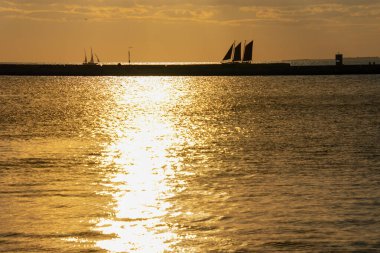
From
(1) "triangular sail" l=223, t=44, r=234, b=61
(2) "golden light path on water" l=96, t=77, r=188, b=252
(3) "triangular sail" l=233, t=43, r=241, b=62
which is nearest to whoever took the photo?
(2) "golden light path on water" l=96, t=77, r=188, b=252

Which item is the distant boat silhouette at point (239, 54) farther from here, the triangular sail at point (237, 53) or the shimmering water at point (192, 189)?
the shimmering water at point (192, 189)

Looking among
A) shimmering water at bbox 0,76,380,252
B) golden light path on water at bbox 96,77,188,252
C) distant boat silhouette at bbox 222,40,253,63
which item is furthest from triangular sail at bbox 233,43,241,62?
golden light path on water at bbox 96,77,188,252

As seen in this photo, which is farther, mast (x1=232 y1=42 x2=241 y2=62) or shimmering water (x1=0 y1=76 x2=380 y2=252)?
mast (x1=232 y1=42 x2=241 y2=62)

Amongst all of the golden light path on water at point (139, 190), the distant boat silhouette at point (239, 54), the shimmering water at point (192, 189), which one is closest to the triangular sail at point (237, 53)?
the distant boat silhouette at point (239, 54)

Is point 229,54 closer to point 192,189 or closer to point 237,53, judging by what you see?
point 237,53

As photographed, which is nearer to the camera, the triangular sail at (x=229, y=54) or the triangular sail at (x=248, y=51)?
the triangular sail at (x=248, y=51)

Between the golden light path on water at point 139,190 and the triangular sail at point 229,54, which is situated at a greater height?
the golden light path on water at point 139,190

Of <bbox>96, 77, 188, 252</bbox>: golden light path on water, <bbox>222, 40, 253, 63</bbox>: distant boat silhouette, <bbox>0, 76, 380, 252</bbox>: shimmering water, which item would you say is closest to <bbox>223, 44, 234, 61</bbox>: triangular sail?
<bbox>222, 40, 253, 63</bbox>: distant boat silhouette

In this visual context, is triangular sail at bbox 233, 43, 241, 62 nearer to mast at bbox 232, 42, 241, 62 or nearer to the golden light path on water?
mast at bbox 232, 42, 241, 62

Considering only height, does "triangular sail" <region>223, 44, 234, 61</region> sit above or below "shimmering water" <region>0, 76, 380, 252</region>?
below

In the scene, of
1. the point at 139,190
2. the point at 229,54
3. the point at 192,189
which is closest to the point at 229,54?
the point at 229,54

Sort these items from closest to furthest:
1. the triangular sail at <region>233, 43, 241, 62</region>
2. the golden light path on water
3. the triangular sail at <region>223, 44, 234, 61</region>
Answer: the golden light path on water
the triangular sail at <region>233, 43, 241, 62</region>
the triangular sail at <region>223, 44, 234, 61</region>

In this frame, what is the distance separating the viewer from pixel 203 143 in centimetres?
4519

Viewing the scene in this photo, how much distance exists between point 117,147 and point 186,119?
27279 mm
